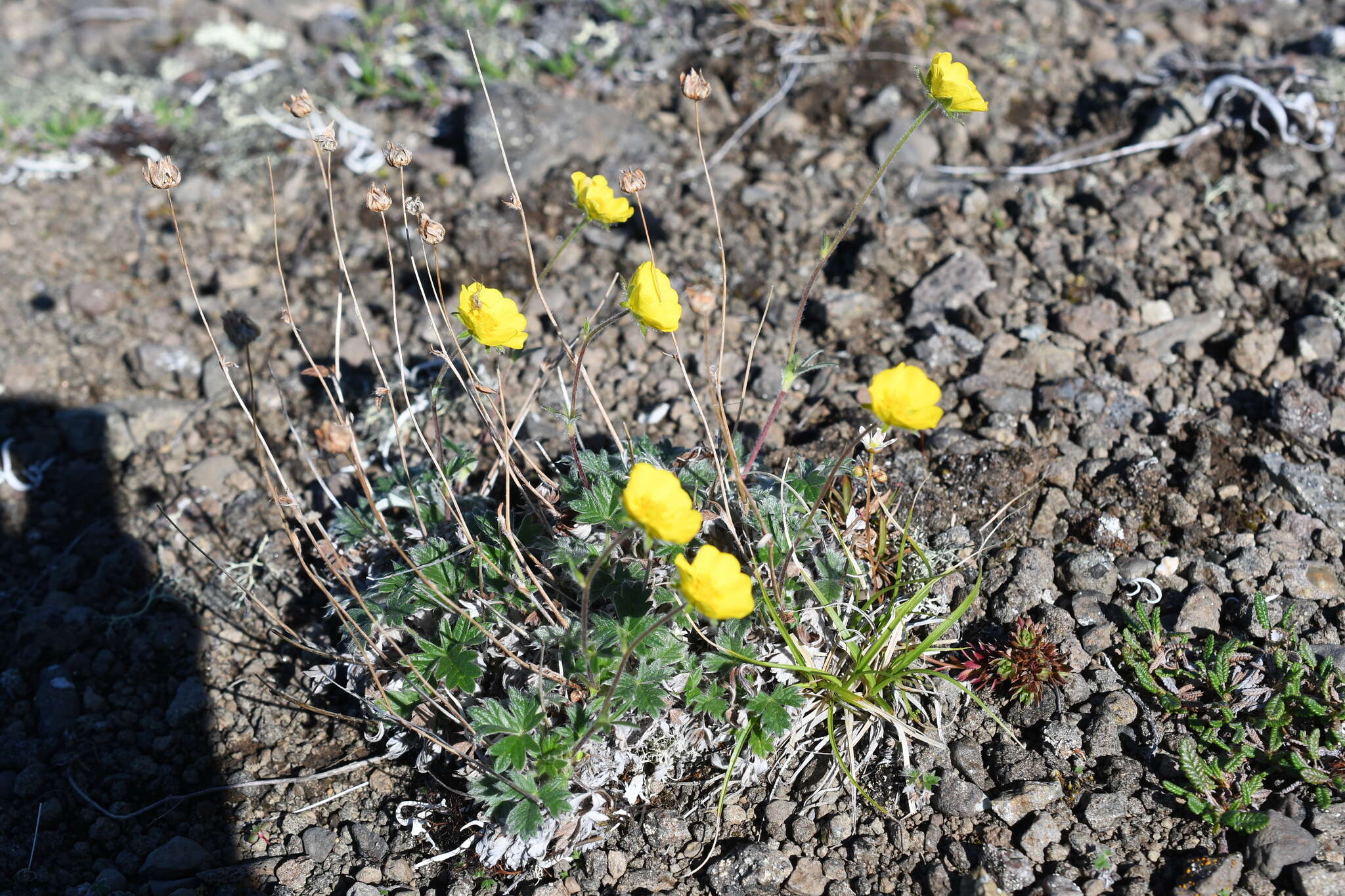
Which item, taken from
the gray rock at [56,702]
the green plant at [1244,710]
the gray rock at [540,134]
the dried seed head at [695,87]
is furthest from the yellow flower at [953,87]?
the gray rock at [56,702]

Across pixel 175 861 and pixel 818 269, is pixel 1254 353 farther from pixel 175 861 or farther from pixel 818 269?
pixel 175 861

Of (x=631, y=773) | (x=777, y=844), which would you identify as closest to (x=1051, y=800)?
(x=777, y=844)

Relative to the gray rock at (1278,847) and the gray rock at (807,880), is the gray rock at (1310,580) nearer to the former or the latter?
the gray rock at (1278,847)

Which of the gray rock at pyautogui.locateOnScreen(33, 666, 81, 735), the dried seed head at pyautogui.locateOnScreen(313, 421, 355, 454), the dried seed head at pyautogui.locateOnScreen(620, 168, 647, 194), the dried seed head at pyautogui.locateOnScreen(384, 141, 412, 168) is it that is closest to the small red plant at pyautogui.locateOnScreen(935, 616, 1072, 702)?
the dried seed head at pyautogui.locateOnScreen(620, 168, 647, 194)

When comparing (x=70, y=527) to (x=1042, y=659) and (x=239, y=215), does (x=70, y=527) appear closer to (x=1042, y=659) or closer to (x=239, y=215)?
(x=239, y=215)

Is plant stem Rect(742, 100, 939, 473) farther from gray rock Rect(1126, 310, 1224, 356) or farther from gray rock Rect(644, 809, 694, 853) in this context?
gray rock Rect(1126, 310, 1224, 356)

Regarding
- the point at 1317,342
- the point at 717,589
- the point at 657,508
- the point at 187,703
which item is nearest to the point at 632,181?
the point at 657,508
